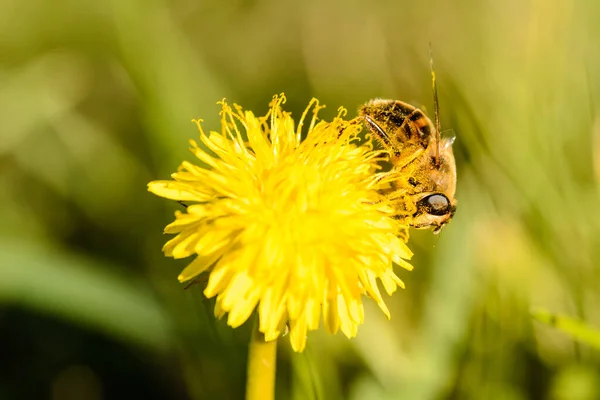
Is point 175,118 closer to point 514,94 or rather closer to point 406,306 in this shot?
point 406,306

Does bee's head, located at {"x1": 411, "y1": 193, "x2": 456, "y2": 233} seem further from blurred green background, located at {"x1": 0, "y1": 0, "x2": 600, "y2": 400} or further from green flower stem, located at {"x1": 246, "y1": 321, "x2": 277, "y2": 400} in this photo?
green flower stem, located at {"x1": 246, "y1": 321, "x2": 277, "y2": 400}

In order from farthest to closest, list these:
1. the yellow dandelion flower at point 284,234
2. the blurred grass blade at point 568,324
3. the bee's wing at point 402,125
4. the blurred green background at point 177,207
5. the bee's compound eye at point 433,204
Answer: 1. the blurred green background at point 177,207
2. the bee's wing at point 402,125
3. the bee's compound eye at point 433,204
4. the blurred grass blade at point 568,324
5. the yellow dandelion flower at point 284,234

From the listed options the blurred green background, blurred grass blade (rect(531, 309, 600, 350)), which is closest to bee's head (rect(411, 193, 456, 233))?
blurred grass blade (rect(531, 309, 600, 350))

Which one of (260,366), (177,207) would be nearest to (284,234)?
(260,366)

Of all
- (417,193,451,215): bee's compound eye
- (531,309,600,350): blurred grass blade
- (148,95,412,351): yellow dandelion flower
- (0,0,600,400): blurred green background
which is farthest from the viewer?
(0,0,600,400): blurred green background

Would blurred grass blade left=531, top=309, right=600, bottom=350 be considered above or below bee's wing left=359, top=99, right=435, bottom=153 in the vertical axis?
below

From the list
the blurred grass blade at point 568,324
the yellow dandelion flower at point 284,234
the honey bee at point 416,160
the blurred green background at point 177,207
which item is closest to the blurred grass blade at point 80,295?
the blurred green background at point 177,207

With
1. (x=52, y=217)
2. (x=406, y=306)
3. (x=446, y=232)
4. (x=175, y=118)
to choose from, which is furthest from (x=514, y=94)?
(x=52, y=217)

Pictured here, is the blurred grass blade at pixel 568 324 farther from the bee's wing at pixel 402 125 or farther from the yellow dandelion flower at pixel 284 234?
the bee's wing at pixel 402 125
